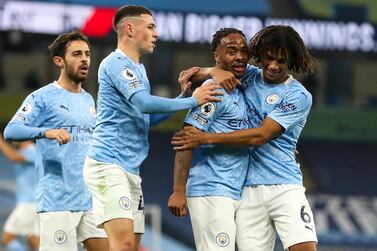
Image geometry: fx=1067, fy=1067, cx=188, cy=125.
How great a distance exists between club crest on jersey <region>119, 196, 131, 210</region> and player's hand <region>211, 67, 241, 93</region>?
100cm

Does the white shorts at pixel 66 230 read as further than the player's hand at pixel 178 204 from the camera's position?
Yes

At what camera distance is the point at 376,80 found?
21.0 meters

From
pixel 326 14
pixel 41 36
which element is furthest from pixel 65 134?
pixel 326 14

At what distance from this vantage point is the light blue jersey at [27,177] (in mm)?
13781

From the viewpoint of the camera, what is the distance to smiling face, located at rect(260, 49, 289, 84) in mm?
7199

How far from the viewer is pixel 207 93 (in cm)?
710

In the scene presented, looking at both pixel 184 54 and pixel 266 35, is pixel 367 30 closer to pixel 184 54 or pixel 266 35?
pixel 184 54

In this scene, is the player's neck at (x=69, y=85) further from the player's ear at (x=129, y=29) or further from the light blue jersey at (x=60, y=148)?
the player's ear at (x=129, y=29)

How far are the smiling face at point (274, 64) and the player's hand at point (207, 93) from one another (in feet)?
1.19

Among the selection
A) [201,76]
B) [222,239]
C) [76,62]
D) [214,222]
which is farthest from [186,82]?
[76,62]

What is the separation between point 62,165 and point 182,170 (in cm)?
169

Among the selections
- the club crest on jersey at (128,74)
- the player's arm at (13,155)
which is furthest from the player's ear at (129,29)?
the player's arm at (13,155)

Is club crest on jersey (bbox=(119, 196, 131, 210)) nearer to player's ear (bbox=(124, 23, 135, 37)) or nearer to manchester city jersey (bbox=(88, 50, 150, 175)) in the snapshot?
manchester city jersey (bbox=(88, 50, 150, 175))

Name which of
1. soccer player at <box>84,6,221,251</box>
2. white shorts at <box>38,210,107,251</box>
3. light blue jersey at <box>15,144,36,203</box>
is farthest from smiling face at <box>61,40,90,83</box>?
light blue jersey at <box>15,144,36,203</box>
